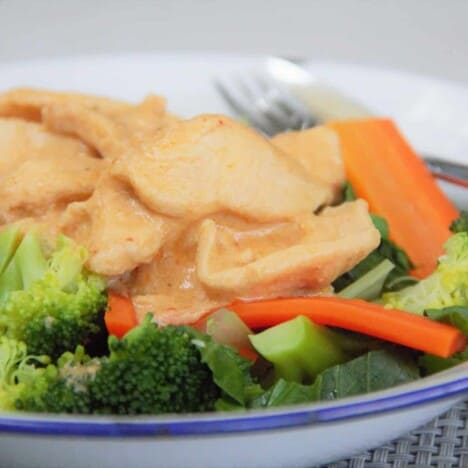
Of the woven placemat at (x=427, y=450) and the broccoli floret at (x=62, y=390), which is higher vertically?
the broccoli floret at (x=62, y=390)

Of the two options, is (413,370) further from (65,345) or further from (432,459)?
(65,345)

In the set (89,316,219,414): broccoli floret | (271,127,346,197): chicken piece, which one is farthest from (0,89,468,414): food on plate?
(271,127,346,197): chicken piece

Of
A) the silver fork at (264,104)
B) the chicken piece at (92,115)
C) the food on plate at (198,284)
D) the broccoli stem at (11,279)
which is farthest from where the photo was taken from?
the silver fork at (264,104)

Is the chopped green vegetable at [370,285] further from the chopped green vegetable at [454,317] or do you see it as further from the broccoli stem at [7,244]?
the broccoli stem at [7,244]

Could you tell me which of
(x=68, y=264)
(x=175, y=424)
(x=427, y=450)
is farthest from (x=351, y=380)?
(x=68, y=264)

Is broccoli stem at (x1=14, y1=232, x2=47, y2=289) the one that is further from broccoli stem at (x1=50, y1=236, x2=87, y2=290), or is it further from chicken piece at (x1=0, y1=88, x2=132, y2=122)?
chicken piece at (x1=0, y1=88, x2=132, y2=122)

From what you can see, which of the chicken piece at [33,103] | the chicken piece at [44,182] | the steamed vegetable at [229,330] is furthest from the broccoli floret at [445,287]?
the chicken piece at [33,103]
